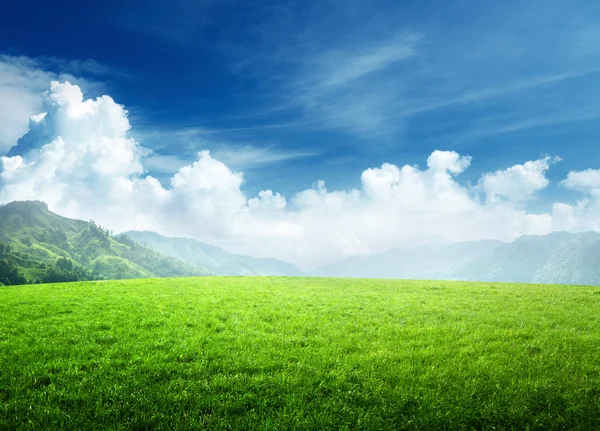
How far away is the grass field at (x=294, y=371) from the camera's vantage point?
920 cm

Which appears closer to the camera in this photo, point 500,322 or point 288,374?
point 288,374

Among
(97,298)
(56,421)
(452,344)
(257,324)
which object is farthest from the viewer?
(97,298)

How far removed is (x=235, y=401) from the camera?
32.2 ft

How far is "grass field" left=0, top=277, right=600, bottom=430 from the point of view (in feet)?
30.2

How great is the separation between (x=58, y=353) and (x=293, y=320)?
1127cm

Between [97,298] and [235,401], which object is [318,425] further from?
[97,298]

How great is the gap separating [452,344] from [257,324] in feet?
32.5

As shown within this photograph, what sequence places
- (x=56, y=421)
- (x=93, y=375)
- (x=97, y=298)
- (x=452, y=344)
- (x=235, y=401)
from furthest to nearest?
(x=97, y=298)
(x=452, y=344)
(x=93, y=375)
(x=235, y=401)
(x=56, y=421)

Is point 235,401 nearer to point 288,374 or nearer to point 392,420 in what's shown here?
point 288,374

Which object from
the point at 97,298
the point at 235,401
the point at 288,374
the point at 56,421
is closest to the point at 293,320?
the point at 288,374

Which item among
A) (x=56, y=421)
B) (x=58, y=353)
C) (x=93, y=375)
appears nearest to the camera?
(x=56, y=421)

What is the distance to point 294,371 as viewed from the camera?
1178 cm

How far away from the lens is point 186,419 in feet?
29.5

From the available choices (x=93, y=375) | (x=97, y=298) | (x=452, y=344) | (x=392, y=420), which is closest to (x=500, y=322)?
(x=452, y=344)
